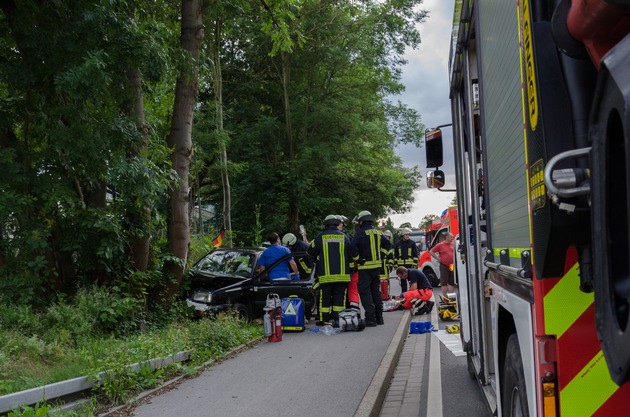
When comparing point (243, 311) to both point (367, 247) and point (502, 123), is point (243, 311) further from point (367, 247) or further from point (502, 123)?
point (502, 123)

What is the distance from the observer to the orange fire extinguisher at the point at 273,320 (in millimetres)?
11500

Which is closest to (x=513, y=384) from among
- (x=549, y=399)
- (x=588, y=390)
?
(x=549, y=399)

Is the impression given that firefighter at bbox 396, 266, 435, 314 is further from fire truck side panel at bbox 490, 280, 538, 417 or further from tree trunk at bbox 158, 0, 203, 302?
fire truck side panel at bbox 490, 280, 538, 417

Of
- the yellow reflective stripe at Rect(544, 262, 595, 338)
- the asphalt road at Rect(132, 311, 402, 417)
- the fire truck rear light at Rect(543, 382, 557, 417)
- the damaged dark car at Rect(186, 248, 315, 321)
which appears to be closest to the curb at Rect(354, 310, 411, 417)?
the asphalt road at Rect(132, 311, 402, 417)

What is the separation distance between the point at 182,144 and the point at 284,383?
6.50 m

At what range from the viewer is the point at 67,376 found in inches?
277

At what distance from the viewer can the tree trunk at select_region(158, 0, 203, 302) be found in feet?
43.4

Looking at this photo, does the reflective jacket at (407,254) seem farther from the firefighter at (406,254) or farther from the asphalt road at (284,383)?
the asphalt road at (284,383)

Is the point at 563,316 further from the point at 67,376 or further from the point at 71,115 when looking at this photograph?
the point at 71,115

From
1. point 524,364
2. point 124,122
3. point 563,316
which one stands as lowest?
point 524,364

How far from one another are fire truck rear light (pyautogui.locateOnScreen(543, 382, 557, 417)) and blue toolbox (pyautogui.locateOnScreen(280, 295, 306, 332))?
9.92 metres

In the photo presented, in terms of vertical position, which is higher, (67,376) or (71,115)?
(71,115)

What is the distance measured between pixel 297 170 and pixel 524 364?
26.1m

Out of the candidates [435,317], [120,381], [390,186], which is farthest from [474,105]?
[390,186]
